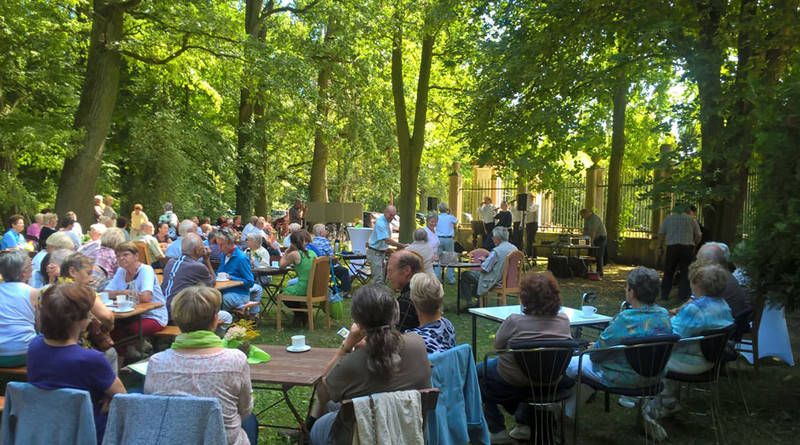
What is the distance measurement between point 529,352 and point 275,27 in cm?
1863

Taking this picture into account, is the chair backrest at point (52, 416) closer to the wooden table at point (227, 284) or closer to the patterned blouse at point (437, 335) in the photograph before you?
the patterned blouse at point (437, 335)

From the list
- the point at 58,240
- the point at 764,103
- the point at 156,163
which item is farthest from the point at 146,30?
the point at 764,103

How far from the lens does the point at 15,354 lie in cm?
414

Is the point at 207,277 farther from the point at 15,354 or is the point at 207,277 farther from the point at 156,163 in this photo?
the point at 156,163

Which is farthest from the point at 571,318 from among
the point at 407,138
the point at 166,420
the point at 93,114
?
the point at 93,114

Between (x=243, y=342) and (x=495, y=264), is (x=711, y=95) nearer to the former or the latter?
(x=495, y=264)

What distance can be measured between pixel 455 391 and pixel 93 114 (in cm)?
1167

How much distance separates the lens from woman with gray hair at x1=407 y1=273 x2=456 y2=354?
3529mm

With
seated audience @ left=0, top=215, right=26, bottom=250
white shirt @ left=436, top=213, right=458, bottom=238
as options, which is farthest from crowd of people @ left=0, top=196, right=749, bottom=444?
white shirt @ left=436, top=213, right=458, bottom=238

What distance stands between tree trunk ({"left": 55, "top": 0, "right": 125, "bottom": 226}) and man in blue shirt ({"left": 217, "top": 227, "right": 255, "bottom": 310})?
21.5ft

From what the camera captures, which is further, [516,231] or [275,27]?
[275,27]

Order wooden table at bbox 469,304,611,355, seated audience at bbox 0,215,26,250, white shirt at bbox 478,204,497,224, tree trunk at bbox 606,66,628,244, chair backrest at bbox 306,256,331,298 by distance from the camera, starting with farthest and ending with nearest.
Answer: white shirt at bbox 478,204,497,224 < tree trunk at bbox 606,66,628,244 < seated audience at bbox 0,215,26,250 < chair backrest at bbox 306,256,331,298 < wooden table at bbox 469,304,611,355

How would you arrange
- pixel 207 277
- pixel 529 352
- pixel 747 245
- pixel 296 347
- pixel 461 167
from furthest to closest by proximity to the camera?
1. pixel 461 167
2. pixel 207 277
3. pixel 747 245
4. pixel 296 347
5. pixel 529 352

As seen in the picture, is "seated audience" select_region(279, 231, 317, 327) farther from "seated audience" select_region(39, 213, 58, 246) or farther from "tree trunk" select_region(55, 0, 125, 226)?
"tree trunk" select_region(55, 0, 125, 226)
